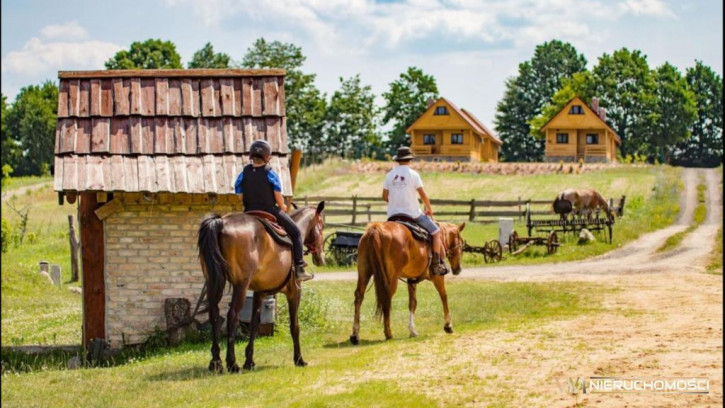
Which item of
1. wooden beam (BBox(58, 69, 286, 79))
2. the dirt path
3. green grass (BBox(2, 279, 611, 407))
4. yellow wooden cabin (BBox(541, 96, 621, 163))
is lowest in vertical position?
green grass (BBox(2, 279, 611, 407))

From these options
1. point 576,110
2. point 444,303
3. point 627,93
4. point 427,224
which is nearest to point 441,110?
point 576,110

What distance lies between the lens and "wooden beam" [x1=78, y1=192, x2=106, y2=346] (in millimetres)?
16484

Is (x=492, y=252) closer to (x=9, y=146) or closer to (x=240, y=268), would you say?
(x=240, y=268)

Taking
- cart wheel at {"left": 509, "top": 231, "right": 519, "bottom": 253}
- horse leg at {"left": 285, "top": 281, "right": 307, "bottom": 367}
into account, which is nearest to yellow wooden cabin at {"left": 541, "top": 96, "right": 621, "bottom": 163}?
cart wheel at {"left": 509, "top": 231, "right": 519, "bottom": 253}

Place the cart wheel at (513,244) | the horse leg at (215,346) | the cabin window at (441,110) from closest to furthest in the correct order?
the horse leg at (215,346) → the cart wheel at (513,244) → the cabin window at (441,110)

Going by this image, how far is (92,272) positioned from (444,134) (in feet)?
223

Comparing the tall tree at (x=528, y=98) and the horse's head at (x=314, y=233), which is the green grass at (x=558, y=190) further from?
the tall tree at (x=528, y=98)

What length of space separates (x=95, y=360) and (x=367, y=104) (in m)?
82.3

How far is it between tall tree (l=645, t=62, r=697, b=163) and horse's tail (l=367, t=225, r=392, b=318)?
83.3 m

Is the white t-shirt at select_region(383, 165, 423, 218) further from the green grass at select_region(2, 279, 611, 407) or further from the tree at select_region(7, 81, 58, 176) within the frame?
the tree at select_region(7, 81, 58, 176)

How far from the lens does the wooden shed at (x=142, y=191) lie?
16234 mm

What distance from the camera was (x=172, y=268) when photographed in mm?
16531

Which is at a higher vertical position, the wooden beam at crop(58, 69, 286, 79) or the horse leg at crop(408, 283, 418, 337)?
the wooden beam at crop(58, 69, 286, 79)

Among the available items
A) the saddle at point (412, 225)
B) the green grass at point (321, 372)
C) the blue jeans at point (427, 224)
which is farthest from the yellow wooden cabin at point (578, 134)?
the saddle at point (412, 225)
